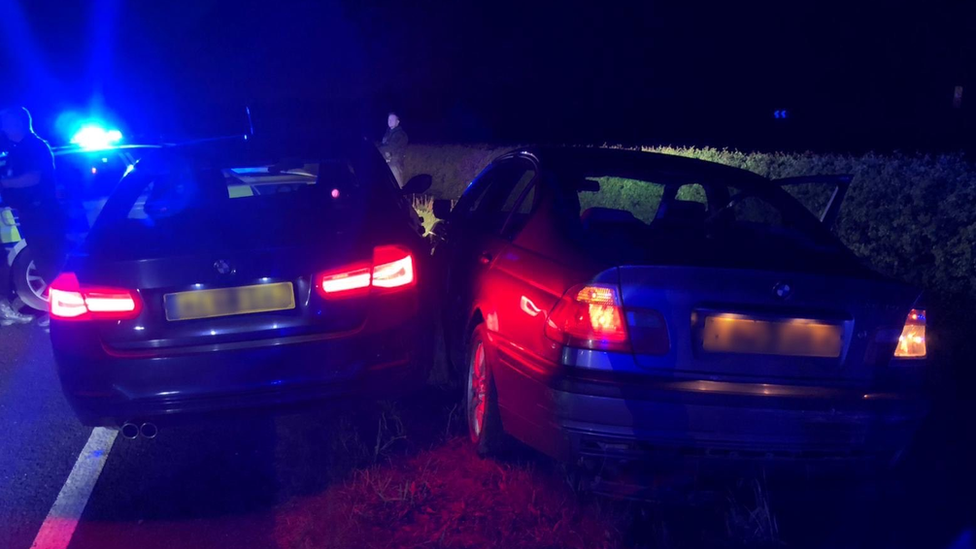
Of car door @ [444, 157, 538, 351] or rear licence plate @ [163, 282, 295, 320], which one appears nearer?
rear licence plate @ [163, 282, 295, 320]

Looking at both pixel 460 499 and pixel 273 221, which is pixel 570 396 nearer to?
pixel 460 499

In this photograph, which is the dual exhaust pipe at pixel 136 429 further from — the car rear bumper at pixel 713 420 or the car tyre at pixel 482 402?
the car rear bumper at pixel 713 420

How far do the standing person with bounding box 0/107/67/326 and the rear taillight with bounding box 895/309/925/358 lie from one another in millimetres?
6374

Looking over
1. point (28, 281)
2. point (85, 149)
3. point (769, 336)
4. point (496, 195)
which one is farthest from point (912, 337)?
point (85, 149)

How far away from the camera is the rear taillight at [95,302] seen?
363 cm

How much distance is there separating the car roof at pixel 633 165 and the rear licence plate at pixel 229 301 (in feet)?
4.61

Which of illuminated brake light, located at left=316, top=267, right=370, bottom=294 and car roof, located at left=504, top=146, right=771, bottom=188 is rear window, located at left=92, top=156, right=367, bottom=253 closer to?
illuminated brake light, located at left=316, top=267, right=370, bottom=294

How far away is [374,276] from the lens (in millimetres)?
3936

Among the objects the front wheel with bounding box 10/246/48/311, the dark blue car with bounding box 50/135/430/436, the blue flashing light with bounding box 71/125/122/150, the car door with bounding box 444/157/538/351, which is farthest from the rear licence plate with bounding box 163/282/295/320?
the blue flashing light with bounding box 71/125/122/150

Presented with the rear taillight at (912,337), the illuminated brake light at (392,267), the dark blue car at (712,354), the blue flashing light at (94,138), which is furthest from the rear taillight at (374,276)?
the blue flashing light at (94,138)

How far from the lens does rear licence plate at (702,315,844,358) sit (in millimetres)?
3088

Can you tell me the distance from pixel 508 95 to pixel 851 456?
1241 inches

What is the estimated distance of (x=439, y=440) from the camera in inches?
173

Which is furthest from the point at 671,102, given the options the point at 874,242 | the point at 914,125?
the point at 874,242
